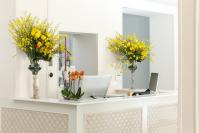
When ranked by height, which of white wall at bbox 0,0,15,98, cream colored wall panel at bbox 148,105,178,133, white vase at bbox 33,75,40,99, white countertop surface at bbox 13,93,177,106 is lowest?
cream colored wall panel at bbox 148,105,178,133

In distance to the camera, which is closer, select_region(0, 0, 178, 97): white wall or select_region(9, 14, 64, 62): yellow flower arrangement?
select_region(9, 14, 64, 62): yellow flower arrangement

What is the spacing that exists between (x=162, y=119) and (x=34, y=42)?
1.99 m

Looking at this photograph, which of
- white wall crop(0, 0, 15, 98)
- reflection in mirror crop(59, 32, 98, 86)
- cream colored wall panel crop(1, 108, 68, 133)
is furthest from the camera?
reflection in mirror crop(59, 32, 98, 86)

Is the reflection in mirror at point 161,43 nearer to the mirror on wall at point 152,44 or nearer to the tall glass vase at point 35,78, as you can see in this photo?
the mirror on wall at point 152,44

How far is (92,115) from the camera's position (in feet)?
12.6

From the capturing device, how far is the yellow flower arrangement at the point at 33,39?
4508 millimetres

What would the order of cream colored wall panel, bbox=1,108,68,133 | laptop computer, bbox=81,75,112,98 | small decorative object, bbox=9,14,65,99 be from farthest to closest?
1. small decorative object, bbox=9,14,65,99
2. laptop computer, bbox=81,75,112,98
3. cream colored wall panel, bbox=1,108,68,133

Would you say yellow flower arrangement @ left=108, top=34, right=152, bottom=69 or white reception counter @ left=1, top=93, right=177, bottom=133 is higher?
yellow flower arrangement @ left=108, top=34, right=152, bottom=69

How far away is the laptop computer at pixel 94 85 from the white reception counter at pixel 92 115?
24 cm

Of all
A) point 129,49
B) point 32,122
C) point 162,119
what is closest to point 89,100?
point 32,122

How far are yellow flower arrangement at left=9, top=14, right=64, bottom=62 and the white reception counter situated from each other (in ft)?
1.96

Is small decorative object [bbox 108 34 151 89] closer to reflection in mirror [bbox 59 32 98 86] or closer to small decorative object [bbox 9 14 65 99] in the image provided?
reflection in mirror [bbox 59 32 98 86]

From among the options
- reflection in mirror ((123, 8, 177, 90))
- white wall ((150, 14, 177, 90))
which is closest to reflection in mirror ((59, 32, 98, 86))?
reflection in mirror ((123, 8, 177, 90))

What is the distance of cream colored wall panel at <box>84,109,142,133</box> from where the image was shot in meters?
3.84
